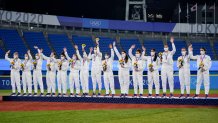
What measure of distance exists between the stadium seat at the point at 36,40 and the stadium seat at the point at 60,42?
2.88 ft

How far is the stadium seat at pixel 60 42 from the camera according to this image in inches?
1717

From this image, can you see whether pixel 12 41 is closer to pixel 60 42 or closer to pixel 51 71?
pixel 60 42

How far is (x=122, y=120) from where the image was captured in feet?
42.7

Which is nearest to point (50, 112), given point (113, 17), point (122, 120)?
point (122, 120)

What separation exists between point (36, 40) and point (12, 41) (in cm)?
299

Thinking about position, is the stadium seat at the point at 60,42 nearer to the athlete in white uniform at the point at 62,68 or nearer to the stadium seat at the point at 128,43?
the stadium seat at the point at 128,43

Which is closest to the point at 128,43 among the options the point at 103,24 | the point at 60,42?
the point at 103,24

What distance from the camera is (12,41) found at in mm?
42438

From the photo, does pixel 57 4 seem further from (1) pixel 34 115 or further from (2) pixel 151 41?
(1) pixel 34 115

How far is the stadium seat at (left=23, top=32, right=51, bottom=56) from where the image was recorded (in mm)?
42969

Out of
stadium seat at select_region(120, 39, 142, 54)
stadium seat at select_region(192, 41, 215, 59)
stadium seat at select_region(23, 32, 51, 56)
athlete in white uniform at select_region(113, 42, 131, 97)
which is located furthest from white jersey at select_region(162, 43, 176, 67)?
stadium seat at select_region(192, 41, 215, 59)

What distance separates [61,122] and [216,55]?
3749cm

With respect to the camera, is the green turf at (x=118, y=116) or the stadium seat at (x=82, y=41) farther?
the stadium seat at (x=82, y=41)

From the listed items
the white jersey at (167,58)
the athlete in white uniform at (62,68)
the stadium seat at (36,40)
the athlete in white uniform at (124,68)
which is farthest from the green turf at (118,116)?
the stadium seat at (36,40)
